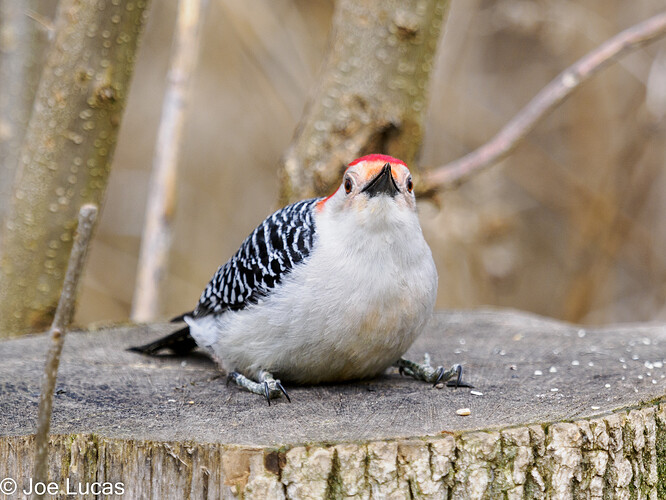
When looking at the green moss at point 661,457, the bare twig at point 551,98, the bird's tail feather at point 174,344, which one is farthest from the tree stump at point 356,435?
the bare twig at point 551,98

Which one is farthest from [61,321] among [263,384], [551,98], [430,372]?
[551,98]

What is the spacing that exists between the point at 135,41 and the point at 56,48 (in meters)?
0.37

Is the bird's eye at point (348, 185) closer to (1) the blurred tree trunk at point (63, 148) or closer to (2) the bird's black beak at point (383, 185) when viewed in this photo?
(2) the bird's black beak at point (383, 185)

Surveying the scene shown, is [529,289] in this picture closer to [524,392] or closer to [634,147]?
[634,147]

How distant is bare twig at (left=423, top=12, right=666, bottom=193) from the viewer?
12.7 ft

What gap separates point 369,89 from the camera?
4105mm

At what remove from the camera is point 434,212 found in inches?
188

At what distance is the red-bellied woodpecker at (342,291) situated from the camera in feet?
8.42

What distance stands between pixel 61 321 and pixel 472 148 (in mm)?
5200

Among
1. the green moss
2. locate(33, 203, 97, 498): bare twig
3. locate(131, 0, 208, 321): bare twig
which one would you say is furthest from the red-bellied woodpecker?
locate(131, 0, 208, 321): bare twig

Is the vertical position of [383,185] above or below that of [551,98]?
below

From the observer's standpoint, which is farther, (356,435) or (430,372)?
(430,372)

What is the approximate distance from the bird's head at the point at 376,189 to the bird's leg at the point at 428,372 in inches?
23.7

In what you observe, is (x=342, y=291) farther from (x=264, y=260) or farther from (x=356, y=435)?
(x=356, y=435)
